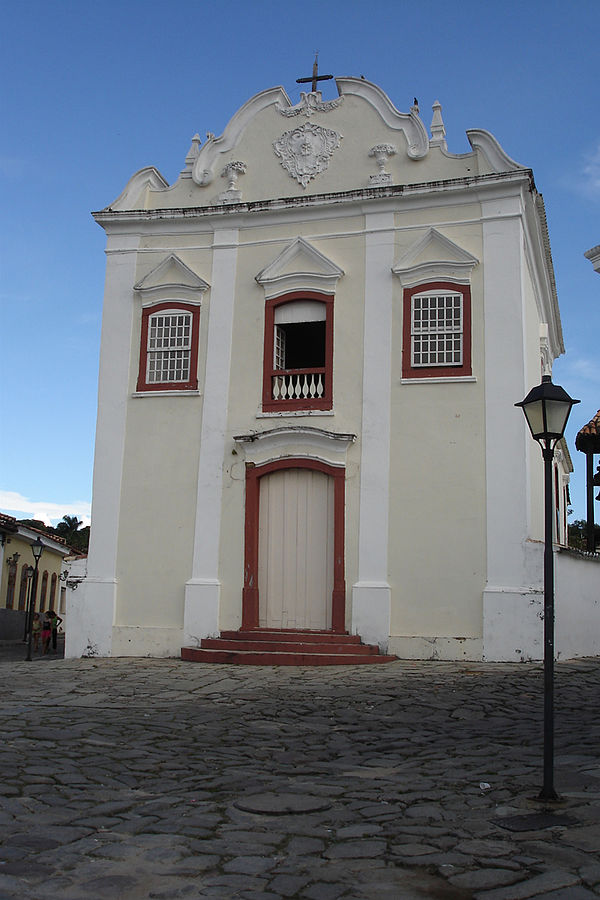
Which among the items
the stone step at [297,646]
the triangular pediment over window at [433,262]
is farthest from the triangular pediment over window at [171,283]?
the stone step at [297,646]

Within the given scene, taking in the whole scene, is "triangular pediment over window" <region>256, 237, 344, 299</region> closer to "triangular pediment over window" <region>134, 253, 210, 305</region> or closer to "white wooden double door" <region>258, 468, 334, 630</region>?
"triangular pediment over window" <region>134, 253, 210, 305</region>

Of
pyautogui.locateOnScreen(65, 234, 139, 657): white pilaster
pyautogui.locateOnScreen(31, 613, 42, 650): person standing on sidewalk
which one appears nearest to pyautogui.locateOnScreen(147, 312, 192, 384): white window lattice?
pyautogui.locateOnScreen(65, 234, 139, 657): white pilaster

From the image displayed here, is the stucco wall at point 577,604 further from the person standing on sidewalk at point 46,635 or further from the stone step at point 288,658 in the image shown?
the person standing on sidewalk at point 46,635

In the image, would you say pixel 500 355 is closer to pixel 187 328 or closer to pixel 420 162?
pixel 420 162

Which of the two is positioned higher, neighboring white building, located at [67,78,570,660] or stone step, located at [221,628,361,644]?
neighboring white building, located at [67,78,570,660]

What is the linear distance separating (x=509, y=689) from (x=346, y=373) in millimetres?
6039

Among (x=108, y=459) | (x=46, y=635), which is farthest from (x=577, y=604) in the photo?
(x=46, y=635)

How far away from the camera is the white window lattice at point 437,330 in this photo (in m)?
13.9

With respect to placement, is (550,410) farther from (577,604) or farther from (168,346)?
(168,346)

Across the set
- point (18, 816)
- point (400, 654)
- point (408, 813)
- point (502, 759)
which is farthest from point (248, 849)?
point (400, 654)

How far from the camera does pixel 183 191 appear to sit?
52.2 feet

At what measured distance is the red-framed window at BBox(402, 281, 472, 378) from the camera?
13867 millimetres

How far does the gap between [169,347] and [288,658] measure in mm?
5828

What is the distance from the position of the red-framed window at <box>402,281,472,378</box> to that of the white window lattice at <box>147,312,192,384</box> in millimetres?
3771
